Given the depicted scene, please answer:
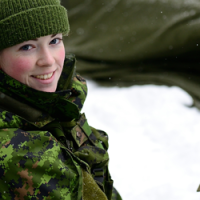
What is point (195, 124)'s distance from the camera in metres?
2.01

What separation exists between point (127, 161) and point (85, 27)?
4.24ft

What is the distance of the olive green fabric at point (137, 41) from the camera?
7.59 ft

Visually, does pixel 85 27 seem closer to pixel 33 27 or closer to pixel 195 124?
pixel 195 124

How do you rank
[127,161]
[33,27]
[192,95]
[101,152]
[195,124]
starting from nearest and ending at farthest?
[33,27]
[101,152]
[127,161]
[195,124]
[192,95]

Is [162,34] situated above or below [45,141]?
above

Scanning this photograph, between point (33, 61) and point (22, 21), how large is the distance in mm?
127

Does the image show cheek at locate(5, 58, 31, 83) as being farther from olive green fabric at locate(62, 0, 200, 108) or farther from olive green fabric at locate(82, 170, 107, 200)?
olive green fabric at locate(62, 0, 200, 108)

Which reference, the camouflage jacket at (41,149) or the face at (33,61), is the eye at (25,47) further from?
the camouflage jacket at (41,149)

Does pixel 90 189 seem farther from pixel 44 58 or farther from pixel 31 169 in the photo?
pixel 44 58

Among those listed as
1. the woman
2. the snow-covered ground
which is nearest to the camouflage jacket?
the woman

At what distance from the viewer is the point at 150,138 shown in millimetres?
1910

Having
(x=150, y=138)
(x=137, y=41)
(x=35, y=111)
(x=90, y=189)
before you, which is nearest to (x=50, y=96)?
(x=35, y=111)

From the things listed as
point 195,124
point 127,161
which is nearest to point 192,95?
point 195,124

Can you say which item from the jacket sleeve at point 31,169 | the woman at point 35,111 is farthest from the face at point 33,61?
the jacket sleeve at point 31,169
